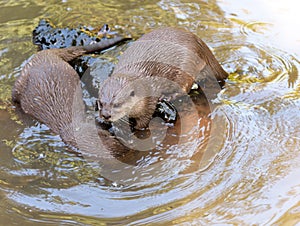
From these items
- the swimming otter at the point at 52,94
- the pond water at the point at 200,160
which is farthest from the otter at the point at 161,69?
the swimming otter at the point at 52,94

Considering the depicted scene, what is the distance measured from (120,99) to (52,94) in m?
0.57

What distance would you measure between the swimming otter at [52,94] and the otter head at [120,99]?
29 cm

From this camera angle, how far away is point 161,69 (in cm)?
333

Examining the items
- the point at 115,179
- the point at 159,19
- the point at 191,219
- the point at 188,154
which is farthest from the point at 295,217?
the point at 159,19

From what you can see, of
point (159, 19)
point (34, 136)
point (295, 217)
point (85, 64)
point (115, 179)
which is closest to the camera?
point (295, 217)

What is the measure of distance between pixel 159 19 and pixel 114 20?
41 cm

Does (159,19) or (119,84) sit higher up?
(119,84)

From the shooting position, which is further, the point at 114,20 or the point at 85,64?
the point at 114,20

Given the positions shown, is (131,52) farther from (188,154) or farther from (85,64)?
(188,154)

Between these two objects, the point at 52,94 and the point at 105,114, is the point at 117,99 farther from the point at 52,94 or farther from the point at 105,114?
the point at 52,94

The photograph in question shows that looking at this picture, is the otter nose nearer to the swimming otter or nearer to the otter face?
the otter face

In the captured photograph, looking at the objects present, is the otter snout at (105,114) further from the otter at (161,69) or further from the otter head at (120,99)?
the otter at (161,69)

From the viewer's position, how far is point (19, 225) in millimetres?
2406

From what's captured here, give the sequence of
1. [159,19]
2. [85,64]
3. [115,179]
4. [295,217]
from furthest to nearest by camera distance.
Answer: [159,19] < [85,64] < [115,179] < [295,217]
